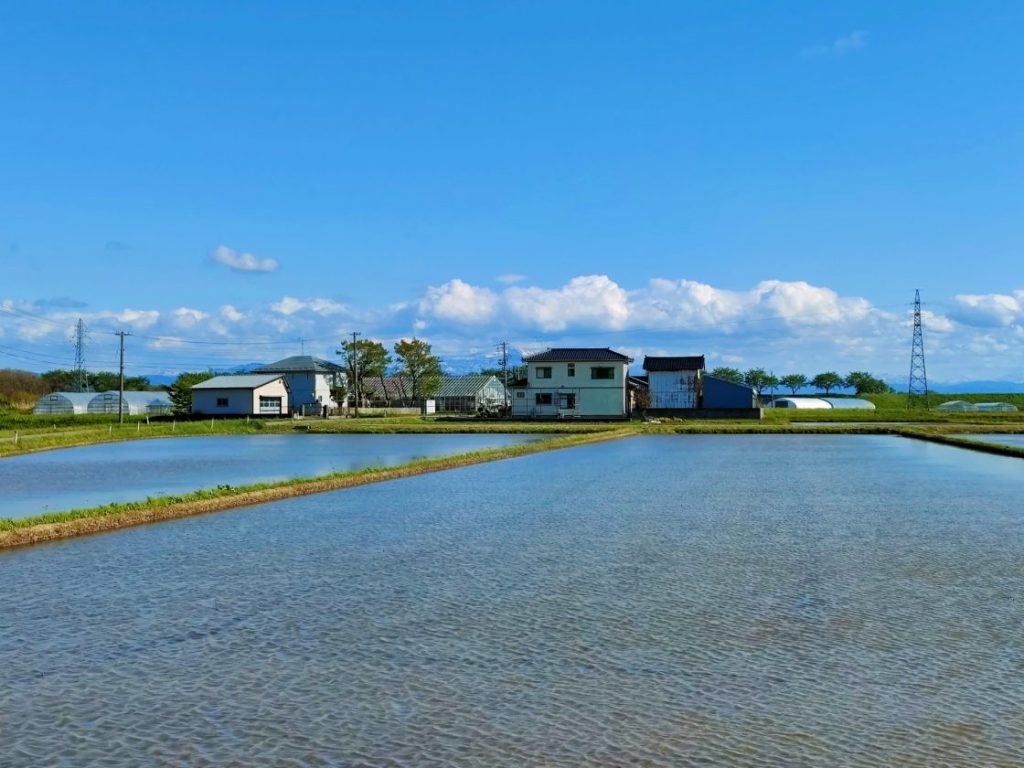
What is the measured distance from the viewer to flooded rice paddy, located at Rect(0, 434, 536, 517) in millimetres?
14867

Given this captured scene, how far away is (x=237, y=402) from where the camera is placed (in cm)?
5294

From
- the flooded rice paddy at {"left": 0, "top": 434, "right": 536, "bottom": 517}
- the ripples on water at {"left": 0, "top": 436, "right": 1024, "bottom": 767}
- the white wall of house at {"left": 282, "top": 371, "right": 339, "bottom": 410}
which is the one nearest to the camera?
the ripples on water at {"left": 0, "top": 436, "right": 1024, "bottom": 767}

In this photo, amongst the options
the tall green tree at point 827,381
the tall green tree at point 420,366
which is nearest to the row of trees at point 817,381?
the tall green tree at point 827,381

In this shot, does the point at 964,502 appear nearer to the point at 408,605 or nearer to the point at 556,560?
the point at 556,560

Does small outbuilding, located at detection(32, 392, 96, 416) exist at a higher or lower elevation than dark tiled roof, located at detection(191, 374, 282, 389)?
lower

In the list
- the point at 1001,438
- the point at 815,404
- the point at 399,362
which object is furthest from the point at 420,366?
the point at 1001,438

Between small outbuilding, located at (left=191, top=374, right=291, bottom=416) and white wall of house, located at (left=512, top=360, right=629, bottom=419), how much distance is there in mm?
14633

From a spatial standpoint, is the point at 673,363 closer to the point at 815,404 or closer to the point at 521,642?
the point at 815,404

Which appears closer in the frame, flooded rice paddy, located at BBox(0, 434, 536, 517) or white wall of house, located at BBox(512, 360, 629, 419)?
flooded rice paddy, located at BBox(0, 434, 536, 517)

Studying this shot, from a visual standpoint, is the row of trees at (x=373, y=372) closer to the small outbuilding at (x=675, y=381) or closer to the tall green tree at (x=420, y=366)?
the tall green tree at (x=420, y=366)

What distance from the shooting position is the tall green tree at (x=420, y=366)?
229ft

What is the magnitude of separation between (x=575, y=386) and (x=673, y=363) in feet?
19.6

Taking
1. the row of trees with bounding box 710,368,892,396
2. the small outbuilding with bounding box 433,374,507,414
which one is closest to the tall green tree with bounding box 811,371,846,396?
the row of trees with bounding box 710,368,892,396

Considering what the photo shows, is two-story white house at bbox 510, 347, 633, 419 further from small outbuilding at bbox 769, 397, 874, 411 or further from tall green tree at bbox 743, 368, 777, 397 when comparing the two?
tall green tree at bbox 743, 368, 777, 397
